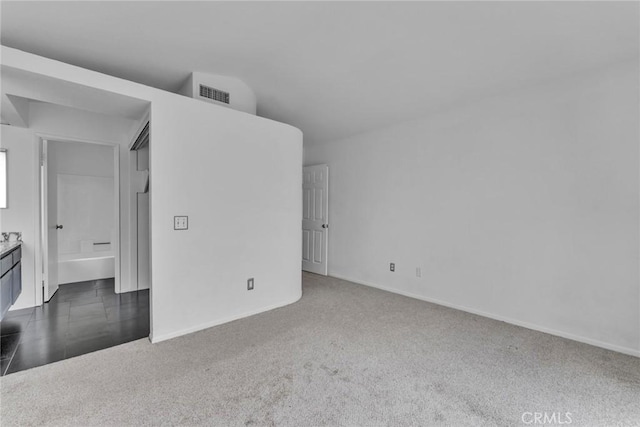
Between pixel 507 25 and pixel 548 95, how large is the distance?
3.41ft

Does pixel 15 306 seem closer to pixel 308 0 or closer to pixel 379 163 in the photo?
pixel 308 0

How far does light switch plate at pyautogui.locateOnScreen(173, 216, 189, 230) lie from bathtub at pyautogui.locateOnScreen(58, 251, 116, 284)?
284 cm

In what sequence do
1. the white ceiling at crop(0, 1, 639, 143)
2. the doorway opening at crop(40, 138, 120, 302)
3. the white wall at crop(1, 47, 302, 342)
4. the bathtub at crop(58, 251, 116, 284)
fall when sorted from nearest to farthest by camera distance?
the white ceiling at crop(0, 1, 639, 143) < the white wall at crop(1, 47, 302, 342) < the bathtub at crop(58, 251, 116, 284) < the doorway opening at crop(40, 138, 120, 302)

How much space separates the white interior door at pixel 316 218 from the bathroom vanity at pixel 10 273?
149 inches

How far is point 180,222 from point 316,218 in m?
2.87

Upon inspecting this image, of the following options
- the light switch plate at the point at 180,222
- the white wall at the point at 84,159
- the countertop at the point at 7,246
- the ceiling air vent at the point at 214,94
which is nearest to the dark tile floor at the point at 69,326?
the countertop at the point at 7,246

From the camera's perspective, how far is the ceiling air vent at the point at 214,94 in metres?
3.15

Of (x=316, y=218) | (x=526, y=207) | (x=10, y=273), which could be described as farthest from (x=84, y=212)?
(x=526, y=207)

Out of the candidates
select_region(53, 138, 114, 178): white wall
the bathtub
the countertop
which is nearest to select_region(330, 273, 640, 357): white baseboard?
the countertop

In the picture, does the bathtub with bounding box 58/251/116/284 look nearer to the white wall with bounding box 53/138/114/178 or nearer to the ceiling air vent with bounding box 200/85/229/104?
the white wall with bounding box 53/138/114/178

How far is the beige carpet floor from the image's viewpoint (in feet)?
5.39

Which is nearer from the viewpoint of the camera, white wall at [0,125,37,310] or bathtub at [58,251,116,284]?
white wall at [0,125,37,310]

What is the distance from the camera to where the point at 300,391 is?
185 cm

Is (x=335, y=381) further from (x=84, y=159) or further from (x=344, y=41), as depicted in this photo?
(x=84, y=159)
